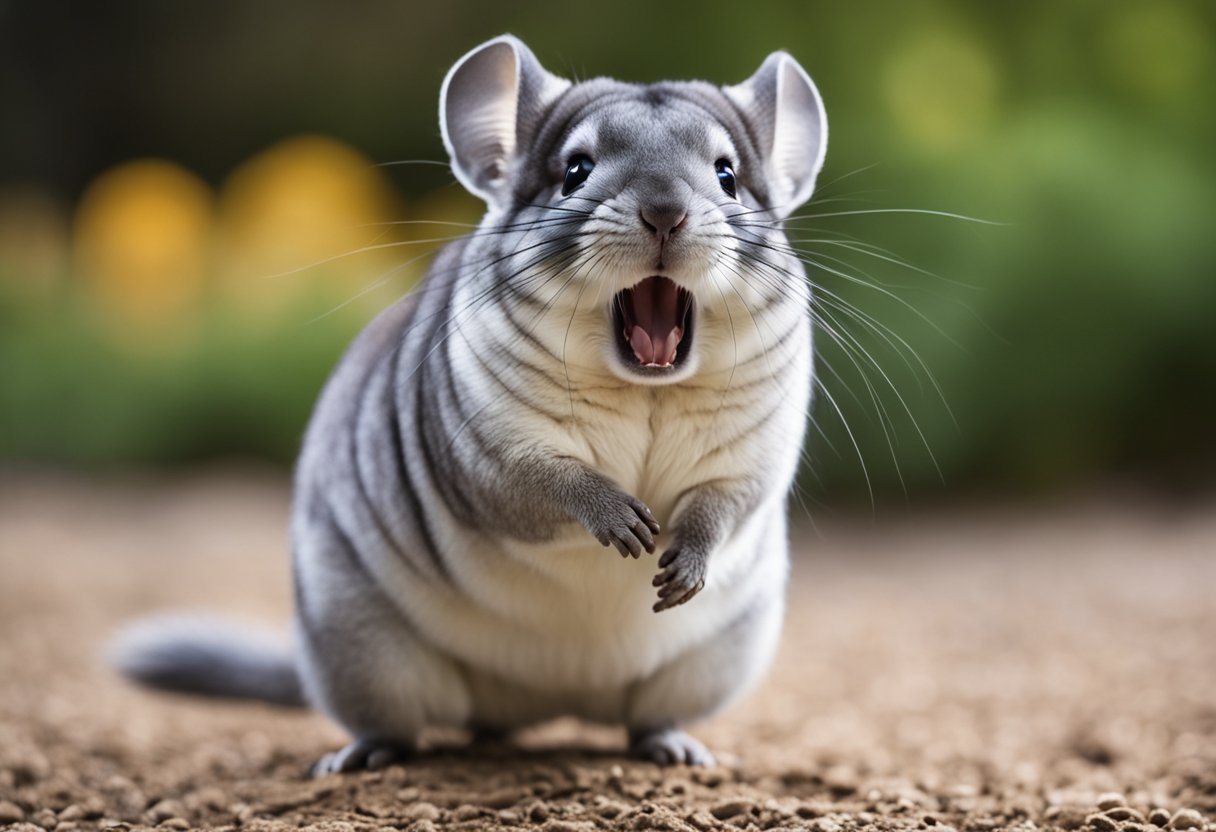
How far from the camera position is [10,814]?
11.2ft

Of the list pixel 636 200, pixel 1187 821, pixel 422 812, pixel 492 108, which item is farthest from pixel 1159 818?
pixel 492 108

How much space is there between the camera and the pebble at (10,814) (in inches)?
133

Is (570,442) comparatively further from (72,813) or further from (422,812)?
(72,813)

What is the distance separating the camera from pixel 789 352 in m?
3.46

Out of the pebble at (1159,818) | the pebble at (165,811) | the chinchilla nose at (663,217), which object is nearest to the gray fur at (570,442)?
the chinchilla nose at (663,217)

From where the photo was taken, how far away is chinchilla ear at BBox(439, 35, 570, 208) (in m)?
3.51

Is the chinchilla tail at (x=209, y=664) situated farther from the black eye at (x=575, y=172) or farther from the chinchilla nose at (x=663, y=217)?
the chinchilla nose at (x=663, y=217)

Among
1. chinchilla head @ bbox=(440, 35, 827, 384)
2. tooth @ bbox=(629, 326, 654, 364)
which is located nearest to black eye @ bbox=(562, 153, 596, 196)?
chinchilla head @ bbox=(440, 35, 827, 384)

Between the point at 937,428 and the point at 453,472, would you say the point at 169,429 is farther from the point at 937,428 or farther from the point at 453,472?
the point at 453,472

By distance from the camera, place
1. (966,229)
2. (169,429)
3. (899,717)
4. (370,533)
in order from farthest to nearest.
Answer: (169,429), (966,229), (899,717), (370,533)

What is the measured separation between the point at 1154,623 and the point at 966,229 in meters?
3.44

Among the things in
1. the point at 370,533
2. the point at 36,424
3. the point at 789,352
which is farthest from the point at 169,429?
the point at 789,352

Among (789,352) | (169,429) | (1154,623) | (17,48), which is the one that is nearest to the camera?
(789,352)

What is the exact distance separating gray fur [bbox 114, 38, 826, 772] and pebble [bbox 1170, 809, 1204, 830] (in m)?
1.25
